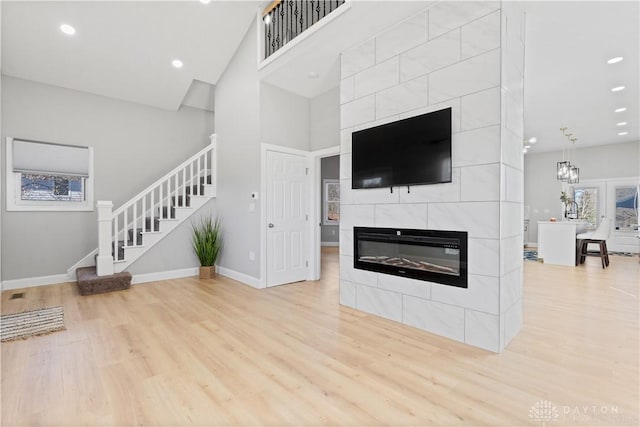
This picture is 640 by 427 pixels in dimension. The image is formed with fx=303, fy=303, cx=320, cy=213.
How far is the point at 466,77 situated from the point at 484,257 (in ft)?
4.96

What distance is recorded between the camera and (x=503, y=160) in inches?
95.1

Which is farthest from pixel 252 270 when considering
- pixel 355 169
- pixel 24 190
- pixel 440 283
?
pixel 24 190

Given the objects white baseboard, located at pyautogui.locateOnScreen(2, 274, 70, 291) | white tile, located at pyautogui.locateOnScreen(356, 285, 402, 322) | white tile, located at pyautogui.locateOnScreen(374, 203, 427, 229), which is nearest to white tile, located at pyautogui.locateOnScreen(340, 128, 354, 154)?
white tile, located at pyautogui.locateOnScreen(374, 203, 427, 229)

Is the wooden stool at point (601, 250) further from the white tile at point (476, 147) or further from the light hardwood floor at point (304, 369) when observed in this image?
the white tile at point (476, 147)

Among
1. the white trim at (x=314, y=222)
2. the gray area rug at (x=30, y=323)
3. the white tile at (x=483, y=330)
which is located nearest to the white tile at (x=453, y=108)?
the white tile at (x=483, y=330)

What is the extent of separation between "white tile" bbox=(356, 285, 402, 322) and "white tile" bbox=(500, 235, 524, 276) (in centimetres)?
99

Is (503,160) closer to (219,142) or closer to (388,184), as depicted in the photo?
(388,184)

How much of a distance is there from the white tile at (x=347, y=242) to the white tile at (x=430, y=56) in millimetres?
1711

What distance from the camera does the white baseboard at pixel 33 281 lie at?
439cm

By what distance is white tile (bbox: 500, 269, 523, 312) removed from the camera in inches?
94.7

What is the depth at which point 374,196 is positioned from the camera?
328 cm

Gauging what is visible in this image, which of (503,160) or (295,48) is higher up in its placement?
(295,48)

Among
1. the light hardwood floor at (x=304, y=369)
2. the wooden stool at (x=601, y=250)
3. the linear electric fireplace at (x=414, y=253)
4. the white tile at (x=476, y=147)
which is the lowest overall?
the light hardwood floor at (x=304, y=369)

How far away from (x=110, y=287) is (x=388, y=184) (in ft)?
13.2
